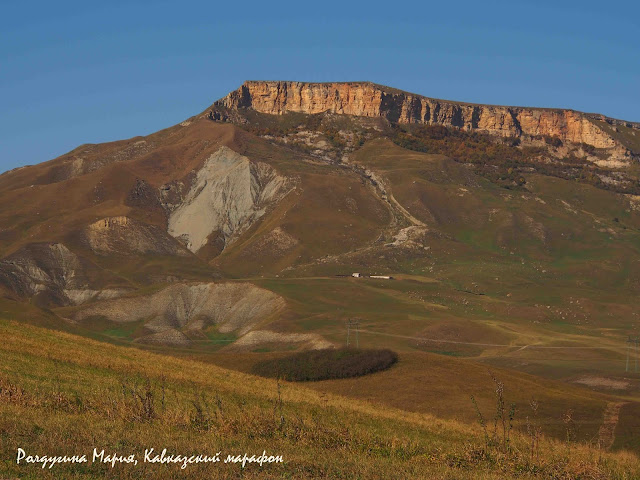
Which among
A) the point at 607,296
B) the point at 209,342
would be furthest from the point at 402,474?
the point at 607,296

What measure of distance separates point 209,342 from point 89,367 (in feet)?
310

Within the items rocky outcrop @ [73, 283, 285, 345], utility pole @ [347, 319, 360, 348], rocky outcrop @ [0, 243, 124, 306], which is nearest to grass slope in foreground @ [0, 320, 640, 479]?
utility pole @ [347, 319, 360, 348]

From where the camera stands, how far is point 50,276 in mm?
182750

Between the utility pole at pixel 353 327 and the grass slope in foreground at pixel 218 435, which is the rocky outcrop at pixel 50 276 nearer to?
the utility pole at pixel 353 327

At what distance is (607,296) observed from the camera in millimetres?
165750

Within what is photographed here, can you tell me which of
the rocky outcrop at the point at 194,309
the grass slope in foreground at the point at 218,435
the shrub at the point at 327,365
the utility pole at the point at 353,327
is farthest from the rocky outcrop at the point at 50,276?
the grass slope in foreground at the point at 218,435

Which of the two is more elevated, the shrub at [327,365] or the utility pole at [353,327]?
the shrub at [327,365]

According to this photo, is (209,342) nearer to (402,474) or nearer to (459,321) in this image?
(459,321)

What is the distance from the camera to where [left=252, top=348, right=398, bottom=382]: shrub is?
2090 inches

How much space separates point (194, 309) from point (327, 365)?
305ft

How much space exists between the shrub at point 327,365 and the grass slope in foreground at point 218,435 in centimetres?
2018

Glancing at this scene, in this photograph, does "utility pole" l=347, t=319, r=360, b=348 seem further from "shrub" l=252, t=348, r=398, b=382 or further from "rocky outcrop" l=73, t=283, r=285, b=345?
"shrub" l=252, t=348, r=398, b=382

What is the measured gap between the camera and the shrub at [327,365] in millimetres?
53094

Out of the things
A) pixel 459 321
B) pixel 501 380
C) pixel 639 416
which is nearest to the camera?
pixel 639 416
